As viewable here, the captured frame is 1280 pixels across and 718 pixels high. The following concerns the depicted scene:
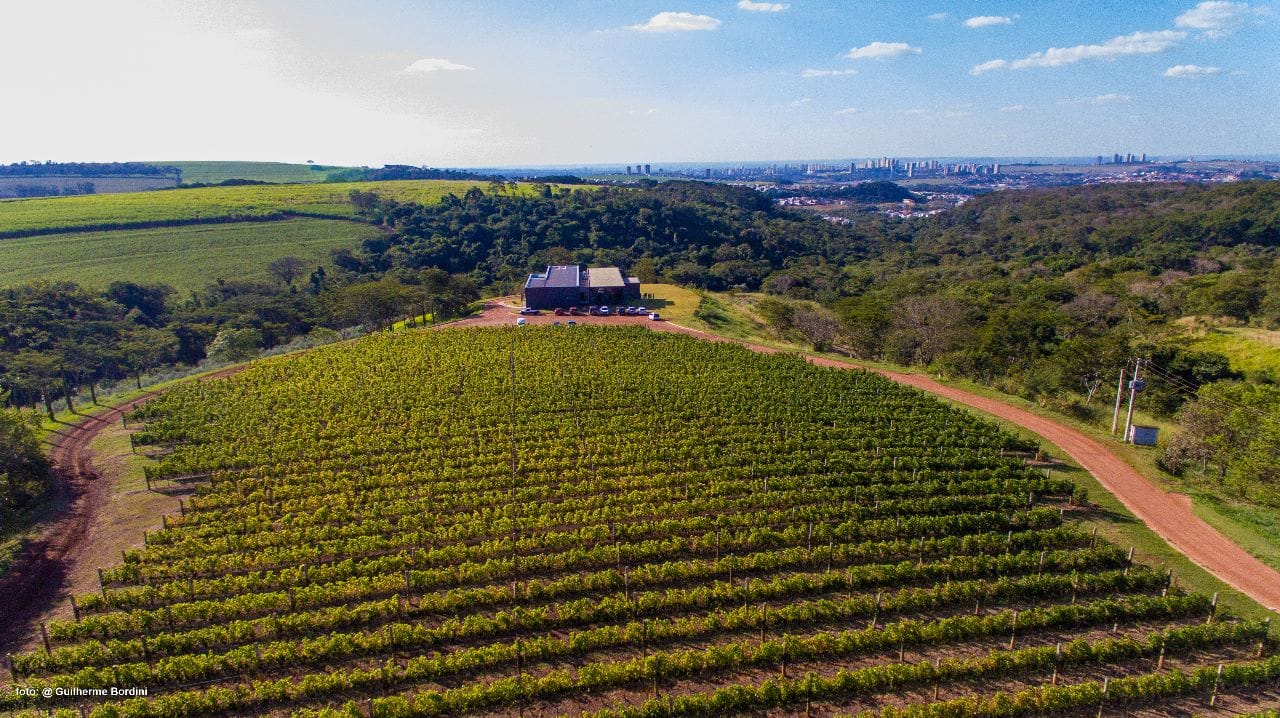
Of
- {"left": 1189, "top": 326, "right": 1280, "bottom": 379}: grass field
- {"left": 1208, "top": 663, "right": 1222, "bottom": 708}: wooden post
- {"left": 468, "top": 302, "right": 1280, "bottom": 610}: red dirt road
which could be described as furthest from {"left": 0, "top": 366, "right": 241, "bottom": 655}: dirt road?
{"left": 1189, "top": 326, "right": 1280, "bottom": 379}: grass field

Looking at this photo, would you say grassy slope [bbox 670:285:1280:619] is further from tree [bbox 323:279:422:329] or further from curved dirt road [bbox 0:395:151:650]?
tree [bbox 323:279:422:329]

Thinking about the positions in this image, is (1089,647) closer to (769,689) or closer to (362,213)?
(769,689)

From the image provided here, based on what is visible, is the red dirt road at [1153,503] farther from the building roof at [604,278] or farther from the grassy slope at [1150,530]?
the building roof at [604,278]

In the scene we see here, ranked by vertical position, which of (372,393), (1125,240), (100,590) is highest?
(1125,240)

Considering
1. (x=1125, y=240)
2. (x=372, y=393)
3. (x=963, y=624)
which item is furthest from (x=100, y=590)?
(x=1125, y=240)

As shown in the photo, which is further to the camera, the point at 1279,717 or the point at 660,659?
the point at 660,659

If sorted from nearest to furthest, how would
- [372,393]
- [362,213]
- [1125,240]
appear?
[372,393], [1125,240], [362,213]

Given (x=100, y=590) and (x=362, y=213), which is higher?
(x=362, y=213)
